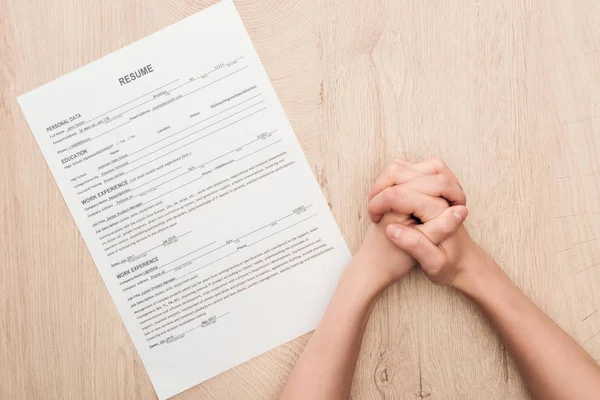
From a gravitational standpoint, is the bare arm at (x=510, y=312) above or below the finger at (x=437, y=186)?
below

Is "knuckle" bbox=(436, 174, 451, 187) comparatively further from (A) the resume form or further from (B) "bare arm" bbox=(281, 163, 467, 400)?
(A) the resume form

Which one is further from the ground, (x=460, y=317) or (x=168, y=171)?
(x=168, y=171)

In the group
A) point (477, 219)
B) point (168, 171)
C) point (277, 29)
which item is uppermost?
point (277, 29)

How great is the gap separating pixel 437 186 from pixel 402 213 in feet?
0.17

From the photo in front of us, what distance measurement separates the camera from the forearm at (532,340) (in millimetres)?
500

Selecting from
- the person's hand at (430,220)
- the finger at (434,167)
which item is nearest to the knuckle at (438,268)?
the person's hand at (430,220)

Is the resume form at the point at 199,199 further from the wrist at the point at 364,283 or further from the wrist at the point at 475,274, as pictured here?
the wrist at the point at 475,274

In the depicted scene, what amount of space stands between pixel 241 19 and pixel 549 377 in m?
0.55

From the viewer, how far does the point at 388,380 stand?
562 mm

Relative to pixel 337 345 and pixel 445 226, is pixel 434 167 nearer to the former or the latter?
pixel 445 226

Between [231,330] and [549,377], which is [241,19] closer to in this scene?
[231,330]

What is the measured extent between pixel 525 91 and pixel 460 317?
291 mm

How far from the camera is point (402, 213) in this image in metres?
0.53

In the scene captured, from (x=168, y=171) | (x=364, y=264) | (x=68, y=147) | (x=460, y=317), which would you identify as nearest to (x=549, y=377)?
(x=460, y=317)
